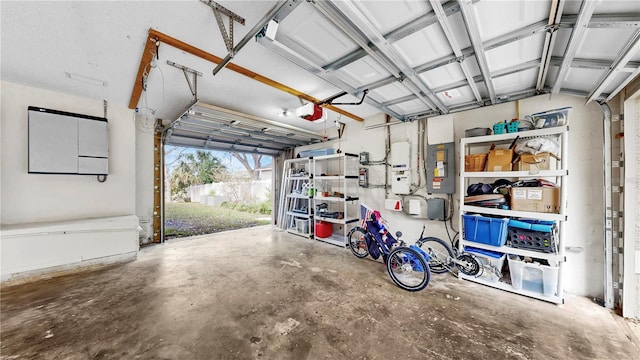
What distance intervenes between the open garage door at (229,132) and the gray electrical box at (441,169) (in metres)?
2.61

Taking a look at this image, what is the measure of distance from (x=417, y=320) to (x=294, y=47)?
9.54 ft

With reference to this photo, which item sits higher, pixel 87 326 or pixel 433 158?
pixel 433 158

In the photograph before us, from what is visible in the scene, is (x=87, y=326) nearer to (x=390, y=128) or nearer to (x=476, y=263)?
(x=476, y=263)

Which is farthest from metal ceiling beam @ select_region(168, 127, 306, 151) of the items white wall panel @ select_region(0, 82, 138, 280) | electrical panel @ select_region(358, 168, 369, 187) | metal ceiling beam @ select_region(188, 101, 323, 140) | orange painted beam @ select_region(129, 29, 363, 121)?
electrical panel @ select_region(358, 168, 369, 187)

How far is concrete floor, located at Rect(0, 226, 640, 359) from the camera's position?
5.52 feet

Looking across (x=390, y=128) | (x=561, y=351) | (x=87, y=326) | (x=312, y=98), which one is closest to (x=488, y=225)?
(x=561, y=351)

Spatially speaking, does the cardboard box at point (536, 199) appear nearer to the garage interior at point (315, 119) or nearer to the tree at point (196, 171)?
the garage interior at point (315, 119)

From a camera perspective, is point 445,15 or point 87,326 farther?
point 87,326

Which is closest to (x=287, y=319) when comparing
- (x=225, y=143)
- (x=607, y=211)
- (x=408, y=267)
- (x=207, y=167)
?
(x=408, y=267)

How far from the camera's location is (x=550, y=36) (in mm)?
1666

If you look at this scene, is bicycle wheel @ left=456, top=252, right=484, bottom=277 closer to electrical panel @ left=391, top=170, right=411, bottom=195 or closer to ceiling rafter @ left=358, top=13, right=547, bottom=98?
electrical panel @ left=391, top=170, right=411, bottom=195

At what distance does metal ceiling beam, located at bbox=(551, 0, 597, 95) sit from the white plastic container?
6.88 ft

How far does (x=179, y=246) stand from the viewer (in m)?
4.52

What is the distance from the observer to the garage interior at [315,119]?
1.68 metres
